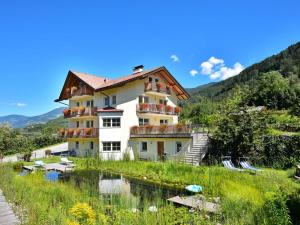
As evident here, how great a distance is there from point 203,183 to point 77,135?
22827 mm

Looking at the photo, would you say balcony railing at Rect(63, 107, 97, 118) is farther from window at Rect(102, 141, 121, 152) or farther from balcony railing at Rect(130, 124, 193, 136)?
balcony railing at Rect(130, 124, 193, 136)

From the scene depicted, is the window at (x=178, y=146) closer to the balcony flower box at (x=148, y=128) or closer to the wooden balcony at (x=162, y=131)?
the wooden balcony at (x=162, y=131)

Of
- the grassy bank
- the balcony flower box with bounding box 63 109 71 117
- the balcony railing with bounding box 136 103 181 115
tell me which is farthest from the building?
the grassy bank

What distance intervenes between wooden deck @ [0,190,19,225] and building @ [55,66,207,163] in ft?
62.3

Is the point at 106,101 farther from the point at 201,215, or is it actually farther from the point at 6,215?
the point at 201,215

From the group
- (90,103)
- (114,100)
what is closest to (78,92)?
(90,103)

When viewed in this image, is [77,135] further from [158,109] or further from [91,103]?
[158,109]

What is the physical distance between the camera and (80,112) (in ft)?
118

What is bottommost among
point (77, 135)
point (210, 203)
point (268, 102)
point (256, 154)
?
point (210, 203)

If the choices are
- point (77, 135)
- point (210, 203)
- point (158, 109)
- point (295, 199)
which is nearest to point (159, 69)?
point (158, 109)

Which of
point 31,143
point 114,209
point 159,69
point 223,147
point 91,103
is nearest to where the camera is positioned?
point 114,209

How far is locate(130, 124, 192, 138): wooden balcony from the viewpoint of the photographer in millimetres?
26959

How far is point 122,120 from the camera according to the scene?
32094 mm

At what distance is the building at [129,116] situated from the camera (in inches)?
1188
